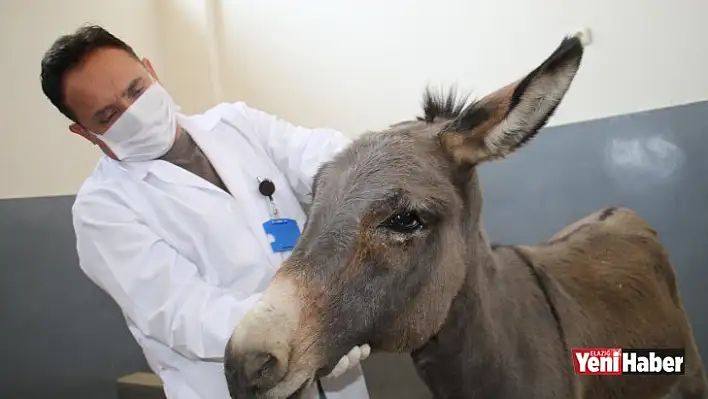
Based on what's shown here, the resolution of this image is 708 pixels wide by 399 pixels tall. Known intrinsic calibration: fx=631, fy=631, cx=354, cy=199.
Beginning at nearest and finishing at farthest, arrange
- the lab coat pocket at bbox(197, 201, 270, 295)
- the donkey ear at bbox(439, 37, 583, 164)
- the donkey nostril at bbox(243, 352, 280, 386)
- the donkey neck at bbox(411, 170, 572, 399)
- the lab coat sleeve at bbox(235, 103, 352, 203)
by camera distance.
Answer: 1. the donkey nostril at bbox(243, 352, 280, 386)
2. the donkey ear at bbox(439, 37, 583, 164)
3. the donkey neck at bbox(411, 170, 572, 399)
4. the lab coat pocket at bbox(197, 201, 270, 295)
5. the lab coat sleeve at bbox(235, 103, 352, 203)

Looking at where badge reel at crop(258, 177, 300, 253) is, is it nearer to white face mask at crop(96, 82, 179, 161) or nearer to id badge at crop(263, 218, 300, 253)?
id badge at crop(263, 218, 300, 253)

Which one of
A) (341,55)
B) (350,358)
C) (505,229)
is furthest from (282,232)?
(341,55)

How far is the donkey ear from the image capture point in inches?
33.2

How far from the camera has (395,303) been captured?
877 mm

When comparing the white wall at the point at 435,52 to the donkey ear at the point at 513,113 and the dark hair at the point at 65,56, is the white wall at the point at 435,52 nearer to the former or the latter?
the donkey ear at the point at 513,113

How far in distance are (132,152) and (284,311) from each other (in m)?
0.70

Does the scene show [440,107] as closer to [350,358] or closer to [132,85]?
[350,358]

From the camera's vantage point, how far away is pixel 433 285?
2.99ft

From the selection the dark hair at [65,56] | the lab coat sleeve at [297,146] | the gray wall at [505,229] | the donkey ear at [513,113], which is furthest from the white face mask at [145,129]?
the gray wall at [505,229]

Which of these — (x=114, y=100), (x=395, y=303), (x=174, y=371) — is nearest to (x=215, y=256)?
(x=174, y=371)

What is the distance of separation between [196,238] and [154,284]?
15 cm

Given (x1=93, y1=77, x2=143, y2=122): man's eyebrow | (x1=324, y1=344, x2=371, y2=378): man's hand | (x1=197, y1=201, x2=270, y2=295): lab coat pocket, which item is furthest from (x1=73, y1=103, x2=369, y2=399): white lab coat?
(x1=324, y1=344, x2=371, y2=378): man's hand

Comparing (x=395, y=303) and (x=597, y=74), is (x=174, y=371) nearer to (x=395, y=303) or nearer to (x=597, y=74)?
(x=395, y=303)

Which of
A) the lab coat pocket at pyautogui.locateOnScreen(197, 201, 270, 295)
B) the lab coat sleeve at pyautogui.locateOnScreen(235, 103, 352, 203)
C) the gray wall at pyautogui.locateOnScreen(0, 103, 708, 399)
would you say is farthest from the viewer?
the gray wall at pyautogui.locateOnScreen(0, 103, 708, 399)
